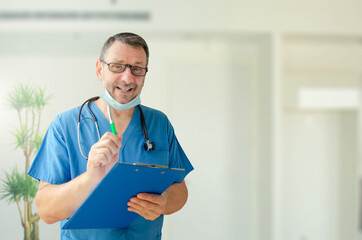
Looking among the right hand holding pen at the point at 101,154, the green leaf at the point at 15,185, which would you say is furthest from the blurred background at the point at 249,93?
the right hand holding pen at the point at 101,154

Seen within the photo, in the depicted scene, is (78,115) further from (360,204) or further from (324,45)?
(360,204)

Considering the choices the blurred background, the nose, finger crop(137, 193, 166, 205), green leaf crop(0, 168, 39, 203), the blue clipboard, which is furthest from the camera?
the blurred background

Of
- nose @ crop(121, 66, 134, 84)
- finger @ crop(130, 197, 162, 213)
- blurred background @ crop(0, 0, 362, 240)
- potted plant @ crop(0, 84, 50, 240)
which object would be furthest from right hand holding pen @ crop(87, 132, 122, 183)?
blurred background @ crop(0, 0, 362, 240)

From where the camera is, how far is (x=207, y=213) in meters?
3.02

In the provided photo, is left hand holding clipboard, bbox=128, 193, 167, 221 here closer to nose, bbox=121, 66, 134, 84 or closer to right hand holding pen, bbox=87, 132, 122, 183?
right hand holding pen, bbox=87, 132, 122, 183

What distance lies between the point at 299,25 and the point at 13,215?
2.49 m

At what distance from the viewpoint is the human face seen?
1193 millimetres

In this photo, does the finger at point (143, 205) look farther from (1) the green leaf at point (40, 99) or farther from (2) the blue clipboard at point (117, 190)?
(1) the green leaf at point (40, 99)

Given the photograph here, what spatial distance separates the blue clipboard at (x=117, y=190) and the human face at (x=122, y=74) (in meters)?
0.32

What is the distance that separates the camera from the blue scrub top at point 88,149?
3.96 ft

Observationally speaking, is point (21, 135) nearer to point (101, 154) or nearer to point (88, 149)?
point (88, 149)

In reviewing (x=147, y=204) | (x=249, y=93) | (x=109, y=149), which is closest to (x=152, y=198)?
(x=147, y=204)

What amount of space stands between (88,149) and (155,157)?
0.70 ft

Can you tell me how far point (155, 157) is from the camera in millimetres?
1286
